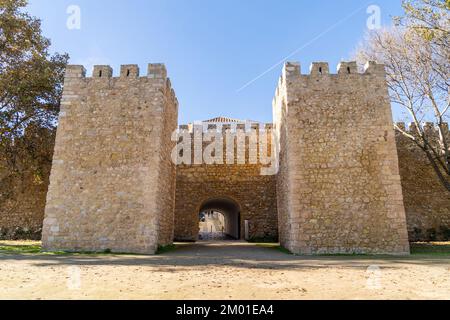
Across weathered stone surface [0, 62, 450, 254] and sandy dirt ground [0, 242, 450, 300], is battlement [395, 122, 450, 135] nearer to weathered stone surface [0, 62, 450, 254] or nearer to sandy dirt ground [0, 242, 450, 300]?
weathered stone surface [0, 62, 450, 254]

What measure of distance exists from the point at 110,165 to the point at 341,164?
24.4 feet

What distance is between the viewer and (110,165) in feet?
31.6

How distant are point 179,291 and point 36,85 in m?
11.9

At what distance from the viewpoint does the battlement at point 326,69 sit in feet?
33.7

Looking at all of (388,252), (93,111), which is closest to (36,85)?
(93,111)

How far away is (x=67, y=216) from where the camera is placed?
9297 millimetres

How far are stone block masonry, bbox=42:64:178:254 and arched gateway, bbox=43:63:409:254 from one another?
33mm

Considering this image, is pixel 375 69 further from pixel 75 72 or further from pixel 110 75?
pixel 75 72

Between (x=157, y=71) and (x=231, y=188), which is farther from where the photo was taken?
(x=231, y=188)

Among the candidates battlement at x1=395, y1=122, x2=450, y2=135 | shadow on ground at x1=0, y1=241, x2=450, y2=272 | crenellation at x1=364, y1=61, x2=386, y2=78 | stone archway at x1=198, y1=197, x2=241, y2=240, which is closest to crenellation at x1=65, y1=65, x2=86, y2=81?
shadow on ground at x1=0, y1=241, x2=450, y2=272

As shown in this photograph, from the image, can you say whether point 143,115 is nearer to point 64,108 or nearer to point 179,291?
point 64,108

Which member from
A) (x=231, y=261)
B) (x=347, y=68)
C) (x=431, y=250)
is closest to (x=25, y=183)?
(x=231, y=261)

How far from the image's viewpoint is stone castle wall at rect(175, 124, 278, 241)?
14.9 m

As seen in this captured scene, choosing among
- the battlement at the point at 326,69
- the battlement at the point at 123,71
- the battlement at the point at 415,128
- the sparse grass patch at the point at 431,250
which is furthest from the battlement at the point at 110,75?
the battlement at the point at 415,128
